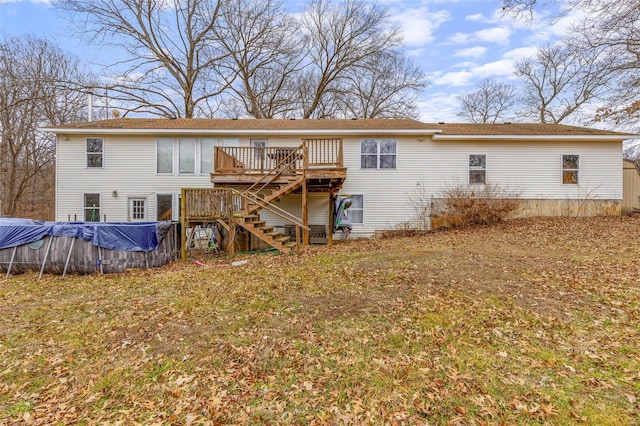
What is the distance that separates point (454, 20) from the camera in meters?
13.6

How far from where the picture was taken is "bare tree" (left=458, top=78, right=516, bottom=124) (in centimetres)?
2662

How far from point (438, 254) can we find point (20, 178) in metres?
25.9

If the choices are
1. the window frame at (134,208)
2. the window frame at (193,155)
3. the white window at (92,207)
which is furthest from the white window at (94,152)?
the window frame at (193,155)

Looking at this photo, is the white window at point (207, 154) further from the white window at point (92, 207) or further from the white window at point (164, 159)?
the white window at point (92, 207)

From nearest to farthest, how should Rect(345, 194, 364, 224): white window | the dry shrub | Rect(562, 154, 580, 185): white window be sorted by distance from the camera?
1. the dry shrub
2. Rect(562, 154, 580, 185): white window
3. Rect(345, 194, 364, 224): white window

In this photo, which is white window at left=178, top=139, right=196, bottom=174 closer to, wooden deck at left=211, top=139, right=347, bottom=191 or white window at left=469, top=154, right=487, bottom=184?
wooden deck at left=211, top=139, right=347, bottom=191

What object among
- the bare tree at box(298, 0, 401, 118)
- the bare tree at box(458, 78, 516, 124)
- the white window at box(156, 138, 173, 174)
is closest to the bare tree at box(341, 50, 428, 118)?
the bare tree at box(298, 0, 401, 118)

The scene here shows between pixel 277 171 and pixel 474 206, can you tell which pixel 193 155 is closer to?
pixel 277 171

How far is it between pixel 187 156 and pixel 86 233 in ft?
19.2

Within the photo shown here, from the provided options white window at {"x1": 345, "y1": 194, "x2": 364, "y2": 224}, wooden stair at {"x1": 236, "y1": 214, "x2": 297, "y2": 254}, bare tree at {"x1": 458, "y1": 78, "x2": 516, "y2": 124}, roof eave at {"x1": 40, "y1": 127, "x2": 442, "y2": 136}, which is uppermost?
bare tree at {"x1": 458, "y1": 78, "x2": 516, "y2": 124}

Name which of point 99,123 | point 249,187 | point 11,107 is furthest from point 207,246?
point 11,107

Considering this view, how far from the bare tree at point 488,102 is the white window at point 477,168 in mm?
17279

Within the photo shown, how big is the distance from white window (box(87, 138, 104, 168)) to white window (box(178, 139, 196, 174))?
3.27 meters

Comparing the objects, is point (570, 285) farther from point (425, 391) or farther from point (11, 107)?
point (11, 107)
